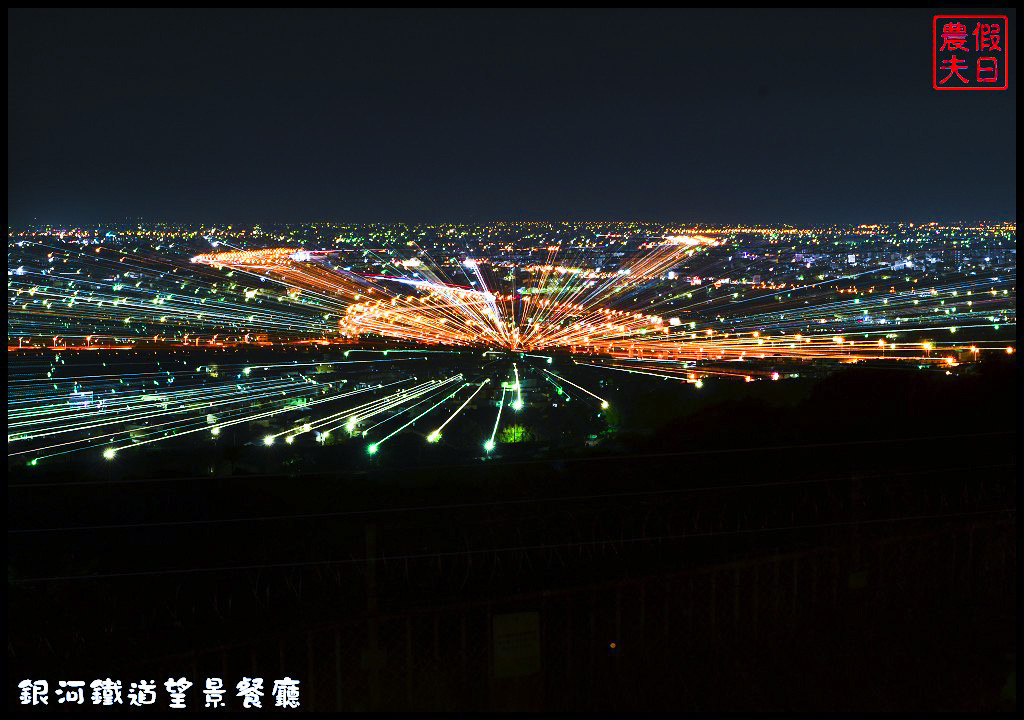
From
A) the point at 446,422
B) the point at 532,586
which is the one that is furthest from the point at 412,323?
the point at 532,586

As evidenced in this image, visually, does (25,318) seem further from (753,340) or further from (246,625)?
(753,340)

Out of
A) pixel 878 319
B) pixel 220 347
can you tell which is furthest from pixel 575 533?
pixel 878 319

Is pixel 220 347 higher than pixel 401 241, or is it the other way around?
pixel 401 241

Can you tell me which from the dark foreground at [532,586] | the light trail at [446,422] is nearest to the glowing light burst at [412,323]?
the light trail at [446,422]

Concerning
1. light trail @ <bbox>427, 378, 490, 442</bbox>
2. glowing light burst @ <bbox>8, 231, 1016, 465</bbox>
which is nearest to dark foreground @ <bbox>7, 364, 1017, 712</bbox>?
light trail @ <bbox>427, 378, 490, 442</bbox>

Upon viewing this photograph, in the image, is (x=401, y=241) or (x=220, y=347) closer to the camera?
(x=220, y=347)

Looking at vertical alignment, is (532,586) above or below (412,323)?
below

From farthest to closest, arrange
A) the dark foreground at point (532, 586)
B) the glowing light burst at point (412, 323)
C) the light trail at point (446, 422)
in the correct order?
the glowing light burst at point (412, 323) < the light trail at point (446, 422) < the dark foreground at point (532, 586)

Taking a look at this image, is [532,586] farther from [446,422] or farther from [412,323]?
[412,323]

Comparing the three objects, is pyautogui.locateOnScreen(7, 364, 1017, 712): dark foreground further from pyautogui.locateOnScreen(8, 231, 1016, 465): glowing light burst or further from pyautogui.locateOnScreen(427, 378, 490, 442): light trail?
pyautogui.locateOnScreen(8, 231, 1016, 465): glowing light burst

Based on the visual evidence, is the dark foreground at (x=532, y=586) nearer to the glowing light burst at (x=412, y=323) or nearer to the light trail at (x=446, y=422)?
the light trail at (x=446, y=422)

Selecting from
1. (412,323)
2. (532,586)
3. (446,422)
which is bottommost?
(532,586)
